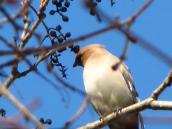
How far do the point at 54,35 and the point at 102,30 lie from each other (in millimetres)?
3019

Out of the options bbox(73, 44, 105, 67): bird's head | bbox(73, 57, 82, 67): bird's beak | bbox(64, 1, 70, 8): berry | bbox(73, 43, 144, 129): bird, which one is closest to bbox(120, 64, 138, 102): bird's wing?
bbox(73, 43, 144, 129): bird

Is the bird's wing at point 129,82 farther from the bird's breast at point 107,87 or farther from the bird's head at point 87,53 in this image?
the bird's head at point 87,53

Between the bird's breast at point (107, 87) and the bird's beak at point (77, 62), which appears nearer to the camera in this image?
the bird's breast at point (107, 87)

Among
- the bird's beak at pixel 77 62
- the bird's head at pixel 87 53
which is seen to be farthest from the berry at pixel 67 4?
the bird's beak at pixel 77 62

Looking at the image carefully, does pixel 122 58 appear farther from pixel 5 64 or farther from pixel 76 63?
pixel 76 63

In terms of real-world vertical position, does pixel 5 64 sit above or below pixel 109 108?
below

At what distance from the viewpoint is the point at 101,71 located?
559 centimetres

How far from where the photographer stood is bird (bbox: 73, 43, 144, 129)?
18.2 feet

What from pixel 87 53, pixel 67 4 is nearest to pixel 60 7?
pixel 67 4

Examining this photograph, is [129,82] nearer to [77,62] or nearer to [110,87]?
[110,87]

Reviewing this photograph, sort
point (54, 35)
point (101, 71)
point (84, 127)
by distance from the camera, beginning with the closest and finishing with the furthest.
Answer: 1. point (84, 127)
2. point (54, 35)
3. point (101, 71)

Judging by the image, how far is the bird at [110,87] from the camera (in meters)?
5.56

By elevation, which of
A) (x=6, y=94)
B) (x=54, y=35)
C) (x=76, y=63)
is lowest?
(x=6, y=94)

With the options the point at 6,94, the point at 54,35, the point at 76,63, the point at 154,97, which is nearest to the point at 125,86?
the point at 76,63
